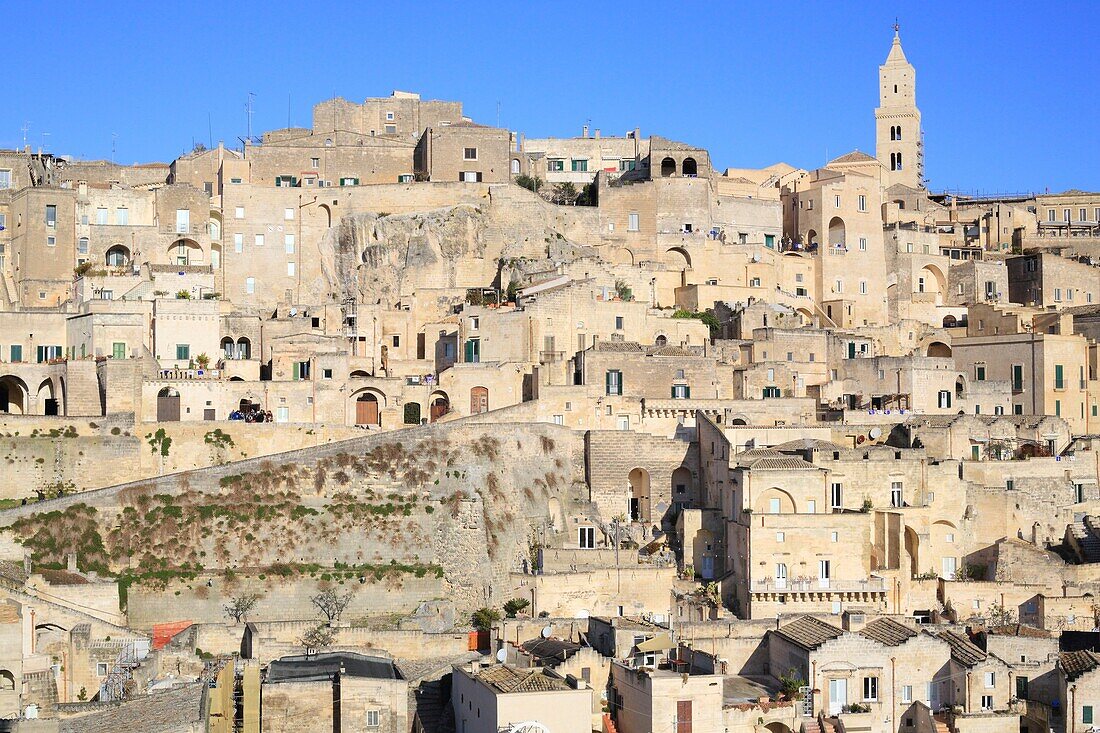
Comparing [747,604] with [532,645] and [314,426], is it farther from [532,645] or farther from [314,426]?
[314,426]

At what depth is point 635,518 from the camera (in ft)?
182

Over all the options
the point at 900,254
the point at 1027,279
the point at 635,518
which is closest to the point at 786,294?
the point at 900,254

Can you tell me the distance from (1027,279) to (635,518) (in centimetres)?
3078

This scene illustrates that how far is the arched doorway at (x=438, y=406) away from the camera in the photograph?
191 feet

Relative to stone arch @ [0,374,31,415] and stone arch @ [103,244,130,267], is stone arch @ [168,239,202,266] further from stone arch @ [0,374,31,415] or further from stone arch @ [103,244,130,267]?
stone arch @ [0,374,31,415]

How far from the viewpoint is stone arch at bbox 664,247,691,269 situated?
236 feet

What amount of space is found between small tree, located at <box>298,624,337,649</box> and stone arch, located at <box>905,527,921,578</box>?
60.4 feet

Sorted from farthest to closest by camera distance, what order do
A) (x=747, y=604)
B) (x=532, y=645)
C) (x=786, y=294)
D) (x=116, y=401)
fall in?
(x=786, y=294) < (x=116, y=401) < (x=747, y=604) < (x=532, y=645)

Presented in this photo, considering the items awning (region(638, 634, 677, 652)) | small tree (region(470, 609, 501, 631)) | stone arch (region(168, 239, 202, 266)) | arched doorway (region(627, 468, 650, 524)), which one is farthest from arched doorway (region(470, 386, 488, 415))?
awning (region(638, 634, 677, 652))

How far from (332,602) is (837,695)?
49.5ft

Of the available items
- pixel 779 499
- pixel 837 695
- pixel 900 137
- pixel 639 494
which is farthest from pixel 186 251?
pixel 900 137

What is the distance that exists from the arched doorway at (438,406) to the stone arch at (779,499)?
12.9 m

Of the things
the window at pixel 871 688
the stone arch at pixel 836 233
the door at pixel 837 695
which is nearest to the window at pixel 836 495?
the window at pixel 871 688

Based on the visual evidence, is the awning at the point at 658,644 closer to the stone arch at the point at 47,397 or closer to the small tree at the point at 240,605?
the small tree at the point at 240,605
